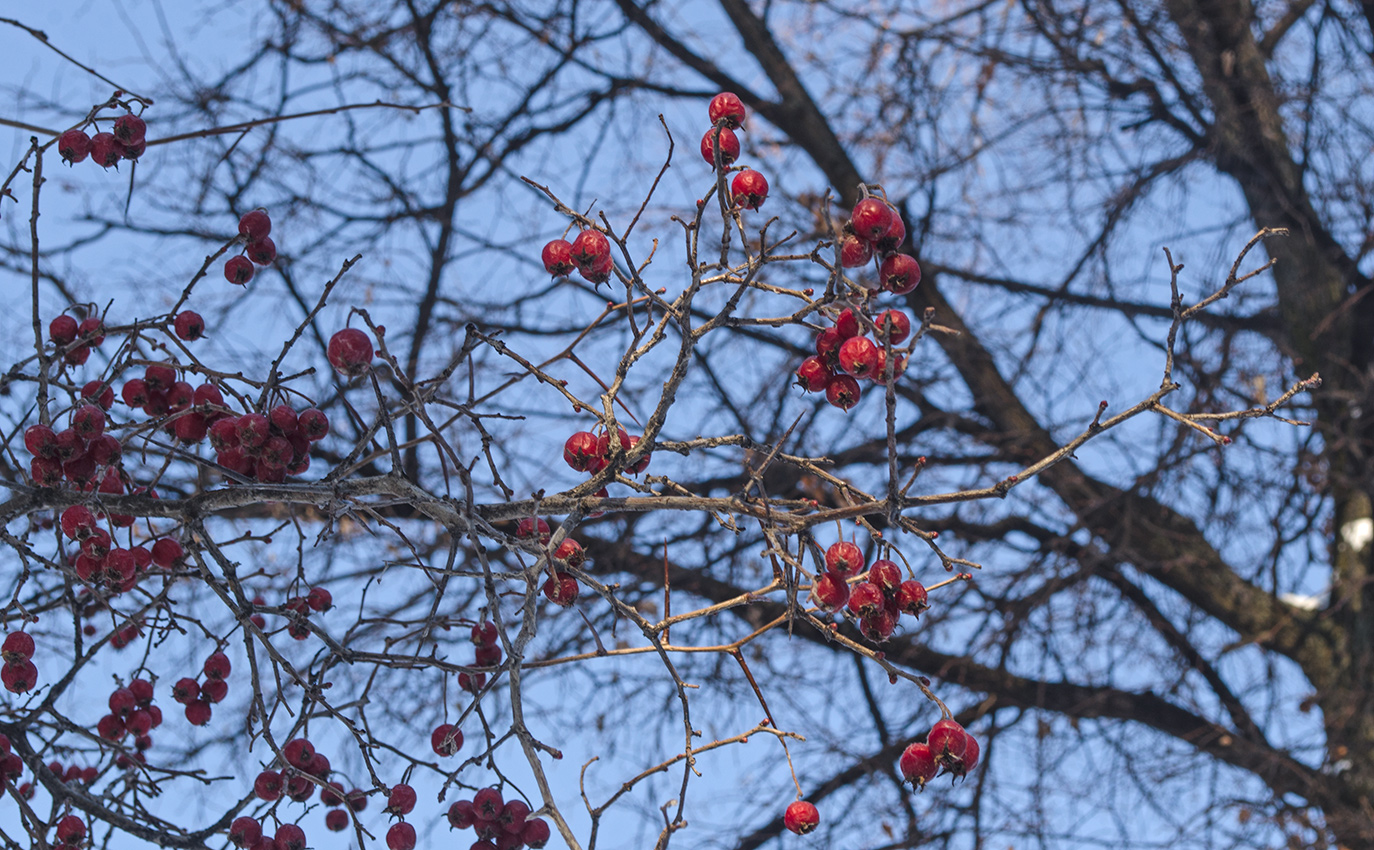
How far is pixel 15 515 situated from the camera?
1876mm

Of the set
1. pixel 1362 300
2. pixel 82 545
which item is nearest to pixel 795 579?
pixel 82 545

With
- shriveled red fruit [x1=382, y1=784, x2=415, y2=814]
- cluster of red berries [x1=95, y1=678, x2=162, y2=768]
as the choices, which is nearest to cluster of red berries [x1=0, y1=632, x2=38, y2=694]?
cluster of red berries [x1=95, y1=678, x2=162, y2=768]

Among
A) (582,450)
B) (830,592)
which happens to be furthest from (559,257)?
(830,592)

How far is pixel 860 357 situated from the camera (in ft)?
5.43

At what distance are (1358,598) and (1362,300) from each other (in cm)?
151

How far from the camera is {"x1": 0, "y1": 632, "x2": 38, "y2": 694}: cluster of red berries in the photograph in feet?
7.04

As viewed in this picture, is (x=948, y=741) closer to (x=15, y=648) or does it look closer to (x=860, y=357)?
(x=860, y=357)

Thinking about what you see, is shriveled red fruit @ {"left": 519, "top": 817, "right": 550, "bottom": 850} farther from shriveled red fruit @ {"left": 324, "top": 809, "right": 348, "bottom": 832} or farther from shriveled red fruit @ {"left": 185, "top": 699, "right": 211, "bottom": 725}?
shriveled red fruit @ {"left": 185, "top": 699, "right": 211, "bottom": 725}

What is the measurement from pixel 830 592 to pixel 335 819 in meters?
1.49

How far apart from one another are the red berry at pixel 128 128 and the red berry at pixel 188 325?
0.35m

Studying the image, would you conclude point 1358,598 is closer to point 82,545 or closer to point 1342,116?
point 1342,116

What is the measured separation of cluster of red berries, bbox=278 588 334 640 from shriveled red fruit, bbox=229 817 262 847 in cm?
35

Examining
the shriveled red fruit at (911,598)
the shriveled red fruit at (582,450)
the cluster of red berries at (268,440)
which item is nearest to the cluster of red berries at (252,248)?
the cluster of red berries at (268,440)

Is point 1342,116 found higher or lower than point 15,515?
higher
